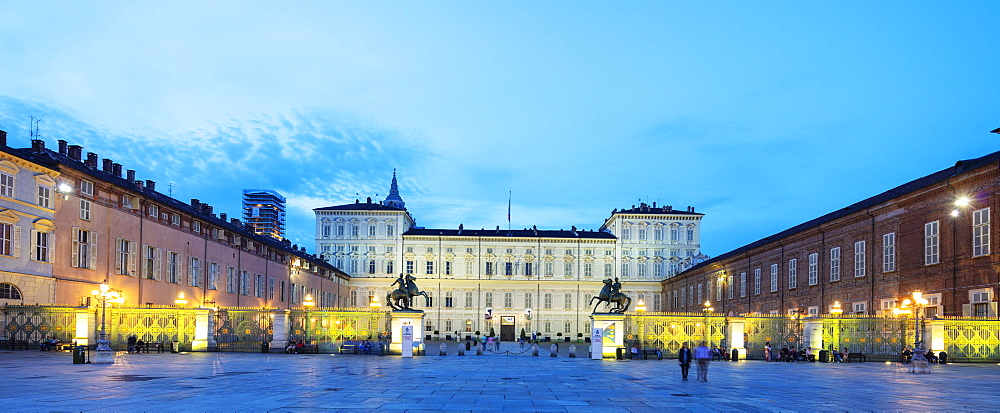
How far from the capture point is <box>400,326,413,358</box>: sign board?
37.3 m

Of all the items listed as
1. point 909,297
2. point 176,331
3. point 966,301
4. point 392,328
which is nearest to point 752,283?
A: point 909,297

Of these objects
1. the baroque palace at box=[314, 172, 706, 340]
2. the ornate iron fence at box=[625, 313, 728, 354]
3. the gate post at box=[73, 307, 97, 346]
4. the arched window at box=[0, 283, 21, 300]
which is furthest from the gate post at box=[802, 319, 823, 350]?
the baroque palace at box=[314, 172, 706, 340]

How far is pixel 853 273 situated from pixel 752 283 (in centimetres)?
1714

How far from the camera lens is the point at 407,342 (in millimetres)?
37281

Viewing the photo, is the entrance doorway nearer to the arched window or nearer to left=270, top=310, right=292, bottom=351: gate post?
left=270, top=310, right=292, bottom=351: gate post

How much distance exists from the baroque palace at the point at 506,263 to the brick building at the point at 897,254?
3625cm

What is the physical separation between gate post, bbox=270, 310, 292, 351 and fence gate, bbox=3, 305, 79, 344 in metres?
8.70

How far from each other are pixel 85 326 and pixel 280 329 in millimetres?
8342

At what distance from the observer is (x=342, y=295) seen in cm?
9812

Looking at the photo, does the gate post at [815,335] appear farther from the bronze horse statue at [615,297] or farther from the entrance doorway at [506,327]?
the entrance doorway at [506,327]

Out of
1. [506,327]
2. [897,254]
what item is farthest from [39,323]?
[506,327]

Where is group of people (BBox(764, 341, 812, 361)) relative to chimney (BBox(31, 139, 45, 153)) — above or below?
below

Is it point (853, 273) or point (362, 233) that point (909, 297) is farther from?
point (362, 233)

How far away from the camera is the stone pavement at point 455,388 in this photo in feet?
51.9
